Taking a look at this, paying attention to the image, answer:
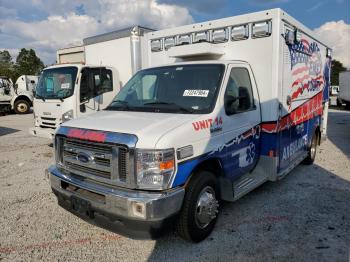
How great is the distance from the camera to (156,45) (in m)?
6.37

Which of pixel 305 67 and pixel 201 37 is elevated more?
pixel 201 37

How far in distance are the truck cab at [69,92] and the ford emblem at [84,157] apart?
4.91m

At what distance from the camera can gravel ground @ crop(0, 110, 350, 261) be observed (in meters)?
3.79

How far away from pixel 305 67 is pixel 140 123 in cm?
441

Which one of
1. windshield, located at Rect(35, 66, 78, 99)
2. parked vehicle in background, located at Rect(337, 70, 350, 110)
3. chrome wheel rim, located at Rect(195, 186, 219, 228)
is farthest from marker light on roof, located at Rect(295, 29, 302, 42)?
parked vehicle in background, located at Rect(337, 70, 350, 110)

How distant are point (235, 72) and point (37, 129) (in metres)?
6.55

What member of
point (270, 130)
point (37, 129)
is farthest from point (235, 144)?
point (37, 129)

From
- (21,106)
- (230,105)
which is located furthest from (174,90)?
(21,106)

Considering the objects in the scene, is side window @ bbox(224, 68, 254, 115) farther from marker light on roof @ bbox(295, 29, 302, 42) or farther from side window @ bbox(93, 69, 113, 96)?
side window @ bbox(93, 69, 113, 96)

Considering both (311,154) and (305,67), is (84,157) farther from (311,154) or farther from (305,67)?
(311,154)

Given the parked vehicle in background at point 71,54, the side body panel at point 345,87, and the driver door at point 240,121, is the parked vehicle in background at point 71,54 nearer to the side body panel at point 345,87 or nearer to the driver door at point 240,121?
the driver door at point 240,121

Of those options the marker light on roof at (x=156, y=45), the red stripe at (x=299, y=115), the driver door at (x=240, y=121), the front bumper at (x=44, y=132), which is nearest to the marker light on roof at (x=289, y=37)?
the driver door at (x=240, y=121)

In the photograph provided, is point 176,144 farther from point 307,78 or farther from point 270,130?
point 307,78

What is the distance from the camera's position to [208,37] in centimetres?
568
